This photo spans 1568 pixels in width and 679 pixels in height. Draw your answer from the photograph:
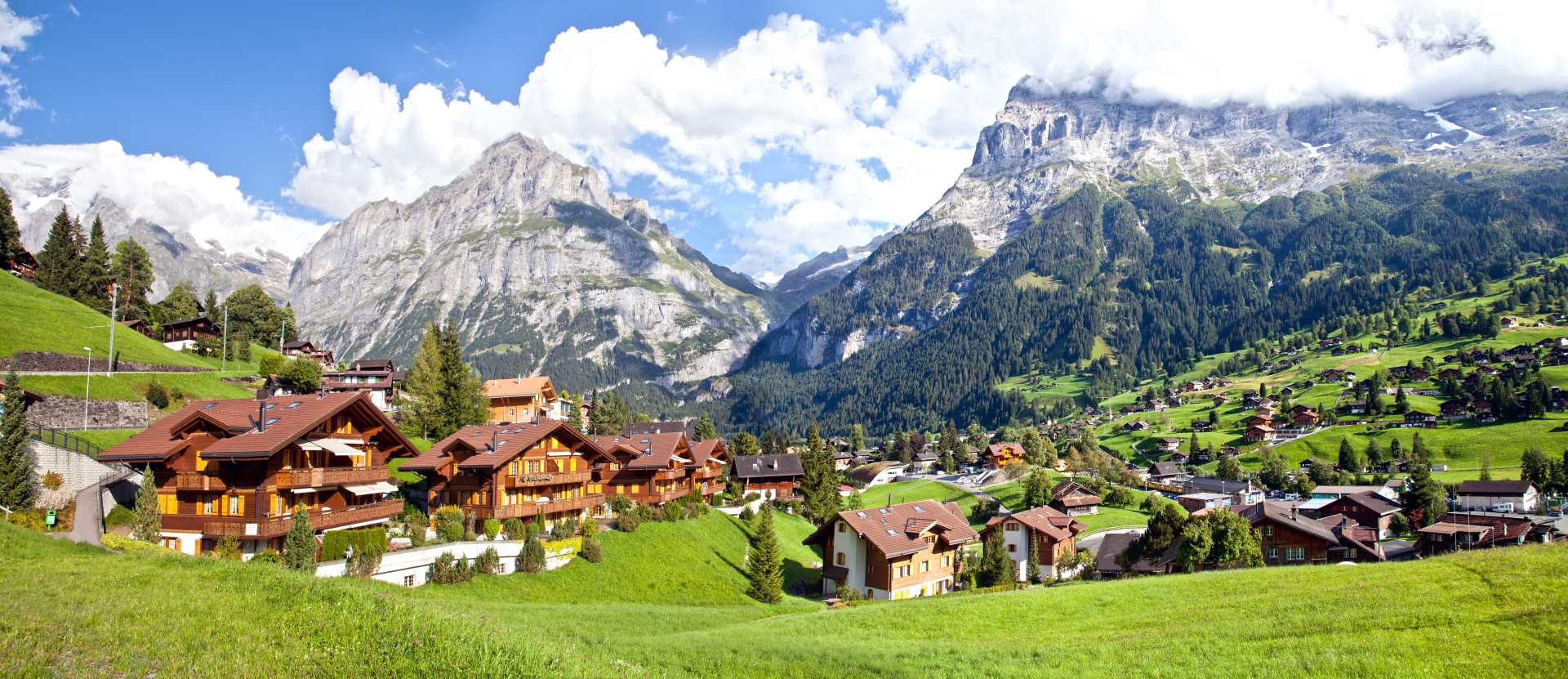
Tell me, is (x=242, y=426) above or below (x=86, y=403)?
below

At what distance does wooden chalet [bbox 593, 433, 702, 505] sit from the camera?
70062 millimetres

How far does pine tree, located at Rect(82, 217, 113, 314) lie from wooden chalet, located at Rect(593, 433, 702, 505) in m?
62.8

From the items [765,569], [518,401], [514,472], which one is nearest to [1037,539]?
[765,569]

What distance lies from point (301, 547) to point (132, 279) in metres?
92.8

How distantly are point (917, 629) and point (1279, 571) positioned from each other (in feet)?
51.0

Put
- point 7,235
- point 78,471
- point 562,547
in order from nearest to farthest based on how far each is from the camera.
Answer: point 78,471
point 562,547
point 7,235

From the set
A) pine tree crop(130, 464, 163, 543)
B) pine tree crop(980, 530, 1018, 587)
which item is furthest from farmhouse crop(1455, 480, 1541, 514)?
pine tree crop(130, 464, 163, 543)

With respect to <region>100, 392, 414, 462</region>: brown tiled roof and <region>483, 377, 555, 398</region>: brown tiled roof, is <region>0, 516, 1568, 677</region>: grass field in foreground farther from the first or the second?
<region>483, 377, 555, 398</region>: brown tiled roof

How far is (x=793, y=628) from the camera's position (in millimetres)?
34531

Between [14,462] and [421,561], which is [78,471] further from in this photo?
[421,561]

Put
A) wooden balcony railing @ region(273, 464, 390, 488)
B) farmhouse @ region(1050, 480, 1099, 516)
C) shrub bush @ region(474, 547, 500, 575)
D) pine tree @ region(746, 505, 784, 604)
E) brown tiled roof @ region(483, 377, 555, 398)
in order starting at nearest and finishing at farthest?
wooden balcony railing @ region(273, 464, 390, 488) < shrub bush @ region(474, 547, 500, 575) < pine tree @ region(746, 505, 784, 604) < farmhouse @ region(1050, 480, 1099, 516) < brown tiled roof @ region(483, 377, 555, 398)

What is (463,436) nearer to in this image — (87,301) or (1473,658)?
(1473,658)

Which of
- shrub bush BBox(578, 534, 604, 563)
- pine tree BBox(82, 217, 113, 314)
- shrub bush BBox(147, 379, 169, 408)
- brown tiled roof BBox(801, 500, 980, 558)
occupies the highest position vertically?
pine tree BBox(82, 217, 113, 314)

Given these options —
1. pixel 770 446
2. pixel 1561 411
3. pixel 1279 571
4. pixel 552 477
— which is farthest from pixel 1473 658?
pixel 1561 411
